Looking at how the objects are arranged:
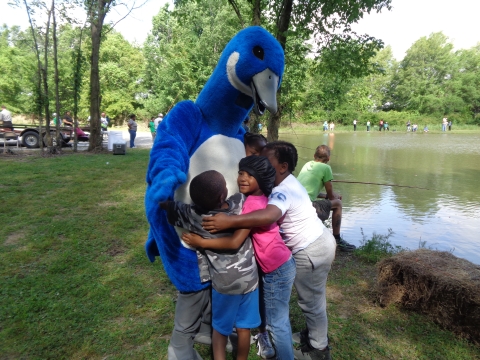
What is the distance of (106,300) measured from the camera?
3.25 meters

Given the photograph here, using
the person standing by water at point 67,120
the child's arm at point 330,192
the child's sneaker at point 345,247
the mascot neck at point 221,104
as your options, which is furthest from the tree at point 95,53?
the mascot neck at point 221,104

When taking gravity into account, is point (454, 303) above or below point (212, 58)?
below

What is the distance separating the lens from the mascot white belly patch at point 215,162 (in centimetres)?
211

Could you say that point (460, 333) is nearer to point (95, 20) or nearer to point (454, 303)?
point (454, 303)

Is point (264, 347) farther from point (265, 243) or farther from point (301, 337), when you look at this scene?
point (265, 243)

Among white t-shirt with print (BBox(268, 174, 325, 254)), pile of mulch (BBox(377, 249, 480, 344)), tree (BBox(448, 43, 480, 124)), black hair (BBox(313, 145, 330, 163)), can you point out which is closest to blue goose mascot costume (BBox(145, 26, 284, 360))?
white t-shirt with print (BBox(268, 174, 325, 254))

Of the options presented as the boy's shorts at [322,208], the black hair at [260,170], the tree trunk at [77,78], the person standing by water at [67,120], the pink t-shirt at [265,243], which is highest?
the tree trunk at [77,78]

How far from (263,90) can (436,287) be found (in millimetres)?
2350

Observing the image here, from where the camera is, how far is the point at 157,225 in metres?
2.10

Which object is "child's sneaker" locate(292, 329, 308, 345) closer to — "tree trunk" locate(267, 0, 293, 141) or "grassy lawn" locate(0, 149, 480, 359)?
"grassy lawn" locate(0, 149, 480, 359)

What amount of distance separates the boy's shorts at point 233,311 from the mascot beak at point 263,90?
1142mm

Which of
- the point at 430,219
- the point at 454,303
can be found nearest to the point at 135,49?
the point at 430,219

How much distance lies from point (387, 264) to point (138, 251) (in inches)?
112

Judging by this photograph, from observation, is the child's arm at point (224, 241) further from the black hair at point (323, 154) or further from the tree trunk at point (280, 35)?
the tree trunk at point (280, 35)
